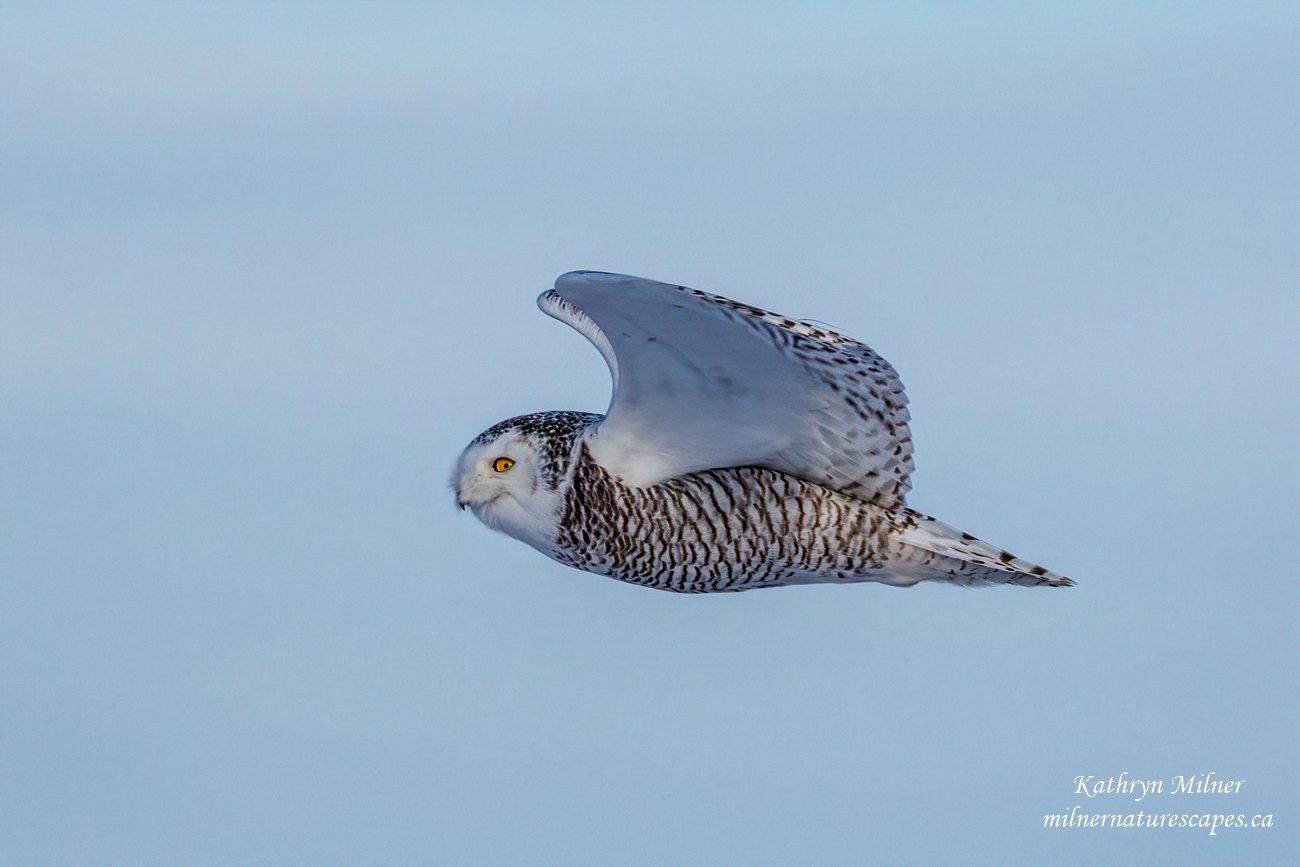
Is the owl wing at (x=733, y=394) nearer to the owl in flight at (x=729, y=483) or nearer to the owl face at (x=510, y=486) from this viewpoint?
the owl in flight at (x=729, y=483)

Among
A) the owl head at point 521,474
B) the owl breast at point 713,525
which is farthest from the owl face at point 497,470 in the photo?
the owl breast at point 713,525

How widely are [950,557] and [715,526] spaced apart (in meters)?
1.20

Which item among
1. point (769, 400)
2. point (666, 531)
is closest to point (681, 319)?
point (769, 400)

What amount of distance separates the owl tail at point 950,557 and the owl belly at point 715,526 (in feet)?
0.41

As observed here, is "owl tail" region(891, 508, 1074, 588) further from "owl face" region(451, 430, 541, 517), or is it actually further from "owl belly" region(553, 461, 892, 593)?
"owl face" region(451, 430, 541, 517)

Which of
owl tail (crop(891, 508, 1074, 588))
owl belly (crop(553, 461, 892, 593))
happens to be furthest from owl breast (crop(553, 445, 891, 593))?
owl tail (crop(891, 508, 1074, 588))

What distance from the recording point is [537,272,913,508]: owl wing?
7.29m

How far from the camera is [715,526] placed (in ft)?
28.2

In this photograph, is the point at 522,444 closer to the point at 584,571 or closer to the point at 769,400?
the point at 584,571

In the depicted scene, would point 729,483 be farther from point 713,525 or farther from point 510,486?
point 510,486

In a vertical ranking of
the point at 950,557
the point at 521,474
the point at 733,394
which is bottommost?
the point at 950,557

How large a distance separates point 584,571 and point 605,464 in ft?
2.17

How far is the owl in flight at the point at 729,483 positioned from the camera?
322 inches

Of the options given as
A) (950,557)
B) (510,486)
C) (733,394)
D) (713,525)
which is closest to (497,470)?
(510,486)
